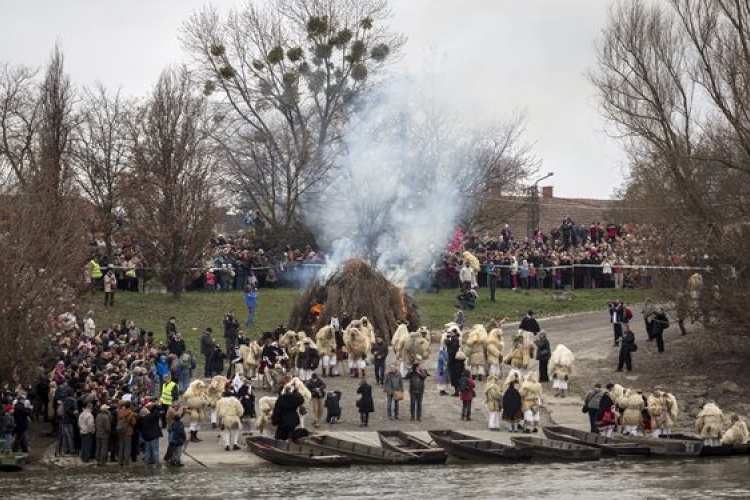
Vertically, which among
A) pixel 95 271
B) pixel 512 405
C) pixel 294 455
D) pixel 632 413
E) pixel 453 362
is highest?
pixel 95 271

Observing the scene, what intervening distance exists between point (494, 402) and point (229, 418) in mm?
7286

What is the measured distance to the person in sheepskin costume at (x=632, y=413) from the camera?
1642 inches

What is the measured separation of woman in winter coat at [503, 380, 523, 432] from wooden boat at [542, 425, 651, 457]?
3.28ft

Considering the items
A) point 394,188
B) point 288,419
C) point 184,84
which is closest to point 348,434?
point 288,419

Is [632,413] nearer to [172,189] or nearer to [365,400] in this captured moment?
[365,400]

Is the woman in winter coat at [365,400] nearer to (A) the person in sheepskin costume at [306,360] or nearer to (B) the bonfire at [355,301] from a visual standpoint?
(A) the person in sheepskin costume at [306,360]

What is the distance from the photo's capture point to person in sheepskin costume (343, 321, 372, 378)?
1907 inches

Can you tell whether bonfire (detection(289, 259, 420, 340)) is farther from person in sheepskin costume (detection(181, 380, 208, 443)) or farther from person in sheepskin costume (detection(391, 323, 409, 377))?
person in sheepskin costume (detection(181, 380, 208, 443))

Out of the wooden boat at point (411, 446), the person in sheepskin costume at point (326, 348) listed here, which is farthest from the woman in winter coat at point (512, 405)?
the person in sheepskin costume at point (326, 348)

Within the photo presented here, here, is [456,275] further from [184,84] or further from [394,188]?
[184,84]

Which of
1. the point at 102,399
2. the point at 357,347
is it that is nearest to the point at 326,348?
the point at 357,347

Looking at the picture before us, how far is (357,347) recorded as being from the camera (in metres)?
48.5

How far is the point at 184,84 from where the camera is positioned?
6888cm

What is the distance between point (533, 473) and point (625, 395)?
5.52 metres
